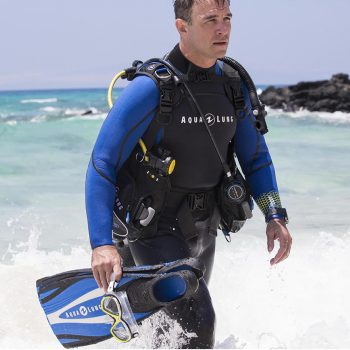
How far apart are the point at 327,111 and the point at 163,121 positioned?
37.9 meters

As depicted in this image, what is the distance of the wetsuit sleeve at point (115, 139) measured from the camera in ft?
9.78

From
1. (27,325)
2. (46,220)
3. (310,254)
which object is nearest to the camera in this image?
(27,325)

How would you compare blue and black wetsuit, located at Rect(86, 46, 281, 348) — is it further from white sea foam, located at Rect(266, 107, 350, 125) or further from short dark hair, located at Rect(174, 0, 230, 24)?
white sea foam, located at Rect(266, 107, 350, 125)

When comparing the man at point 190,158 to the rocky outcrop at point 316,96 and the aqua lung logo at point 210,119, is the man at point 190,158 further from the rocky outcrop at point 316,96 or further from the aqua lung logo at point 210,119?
the rocky outcrop at point 316,96

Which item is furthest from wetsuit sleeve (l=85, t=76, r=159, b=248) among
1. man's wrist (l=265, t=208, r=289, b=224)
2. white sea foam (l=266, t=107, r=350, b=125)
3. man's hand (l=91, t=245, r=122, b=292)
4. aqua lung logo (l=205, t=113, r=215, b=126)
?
white sea foam (l=266, t=107, r=350, b=125)

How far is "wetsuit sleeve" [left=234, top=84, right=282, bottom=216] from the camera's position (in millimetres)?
3459

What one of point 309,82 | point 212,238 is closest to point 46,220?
point 212,238

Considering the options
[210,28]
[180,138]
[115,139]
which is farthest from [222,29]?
[115,139]

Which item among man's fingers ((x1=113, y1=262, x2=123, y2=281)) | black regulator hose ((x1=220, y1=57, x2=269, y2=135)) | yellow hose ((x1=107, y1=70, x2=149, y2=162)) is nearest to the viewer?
man's fingers ((x1=113, y1=262, x2=123, y2=281))

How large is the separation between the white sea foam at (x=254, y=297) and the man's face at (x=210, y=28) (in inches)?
45.5

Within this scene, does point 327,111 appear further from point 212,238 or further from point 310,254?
Answer: point 212,238

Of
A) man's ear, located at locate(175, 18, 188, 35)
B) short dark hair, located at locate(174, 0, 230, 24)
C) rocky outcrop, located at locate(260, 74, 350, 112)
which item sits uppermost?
short dark hair, located at locate(174, 0, 230, 24)

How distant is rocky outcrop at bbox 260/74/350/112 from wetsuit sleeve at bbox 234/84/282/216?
36.8 meters

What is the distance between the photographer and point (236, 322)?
489 cm
